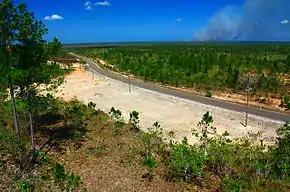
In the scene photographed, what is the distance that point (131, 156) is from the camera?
20250mm

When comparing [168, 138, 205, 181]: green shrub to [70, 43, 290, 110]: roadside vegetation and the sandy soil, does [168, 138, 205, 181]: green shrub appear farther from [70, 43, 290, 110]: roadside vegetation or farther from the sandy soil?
[70, 43, 290, 110]: roadside vegetation

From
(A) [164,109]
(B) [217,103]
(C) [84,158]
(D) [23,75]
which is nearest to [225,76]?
(B) [217,103]

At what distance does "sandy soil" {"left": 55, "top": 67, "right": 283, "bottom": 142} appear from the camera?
32.8 m

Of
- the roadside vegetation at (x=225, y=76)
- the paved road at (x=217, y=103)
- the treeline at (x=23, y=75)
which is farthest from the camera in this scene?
the roadside vegetation at (x=225, y=76)

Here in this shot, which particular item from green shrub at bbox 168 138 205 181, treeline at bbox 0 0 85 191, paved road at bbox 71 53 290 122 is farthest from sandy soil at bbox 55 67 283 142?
treeline at bbox 0 0 85 191

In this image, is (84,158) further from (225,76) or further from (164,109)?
(225,76)

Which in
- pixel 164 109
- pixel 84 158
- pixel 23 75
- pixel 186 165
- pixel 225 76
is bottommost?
pixel 164 109

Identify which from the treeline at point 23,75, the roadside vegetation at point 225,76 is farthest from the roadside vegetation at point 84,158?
the roadside vegetation at point 225,76

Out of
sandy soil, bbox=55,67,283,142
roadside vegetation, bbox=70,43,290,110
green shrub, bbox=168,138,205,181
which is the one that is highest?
green shrub, bbox=168,138,205,181

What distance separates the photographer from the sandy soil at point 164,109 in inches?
1291

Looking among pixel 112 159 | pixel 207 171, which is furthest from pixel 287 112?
pixel 112 159

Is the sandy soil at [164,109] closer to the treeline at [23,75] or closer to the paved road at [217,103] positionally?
the paved road at [217,103]

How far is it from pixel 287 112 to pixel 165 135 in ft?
60.7

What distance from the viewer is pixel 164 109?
41438 mm
